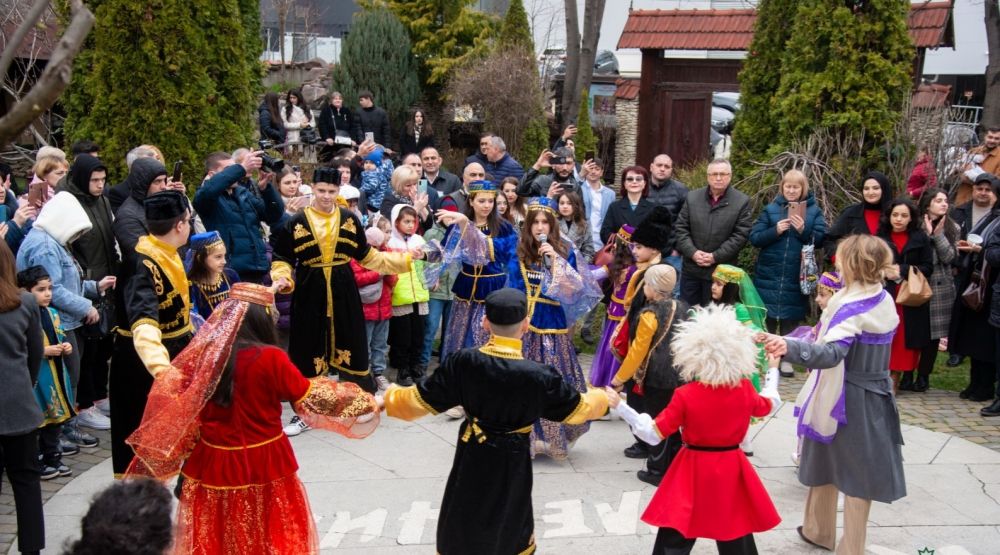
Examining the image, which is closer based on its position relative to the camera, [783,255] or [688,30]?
[783,255]

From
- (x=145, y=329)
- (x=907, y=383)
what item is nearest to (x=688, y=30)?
(x=907, y=383)

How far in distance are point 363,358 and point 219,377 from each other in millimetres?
2887

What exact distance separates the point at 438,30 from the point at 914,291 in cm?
1532

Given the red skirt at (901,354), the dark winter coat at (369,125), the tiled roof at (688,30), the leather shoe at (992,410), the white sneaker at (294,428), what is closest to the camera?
the white sneaker at (294,428)

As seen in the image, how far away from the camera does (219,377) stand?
13.4 ft

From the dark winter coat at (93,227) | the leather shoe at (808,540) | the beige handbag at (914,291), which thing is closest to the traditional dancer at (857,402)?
the leather shoe at (808,540)

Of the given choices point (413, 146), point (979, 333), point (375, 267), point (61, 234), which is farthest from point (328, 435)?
point (413, 146)

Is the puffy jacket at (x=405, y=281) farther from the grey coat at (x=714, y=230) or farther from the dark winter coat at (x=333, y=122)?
the dark winter coat at (x=333, y=122)

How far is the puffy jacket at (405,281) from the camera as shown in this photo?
→ 790cm

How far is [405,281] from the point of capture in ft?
26.7

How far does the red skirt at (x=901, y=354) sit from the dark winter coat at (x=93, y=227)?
6435 mm

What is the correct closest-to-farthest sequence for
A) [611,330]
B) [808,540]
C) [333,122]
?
1. [808,540]
2. [611,330]
3. [333,122]

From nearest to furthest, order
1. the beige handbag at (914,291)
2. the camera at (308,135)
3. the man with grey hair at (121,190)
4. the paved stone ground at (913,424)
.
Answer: the paved stone ground at (913,424), the man with grey hair at (121,190), the beige handbag at (914,291), the camera at (308,135)

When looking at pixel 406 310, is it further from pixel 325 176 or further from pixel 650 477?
pixel 650 477
